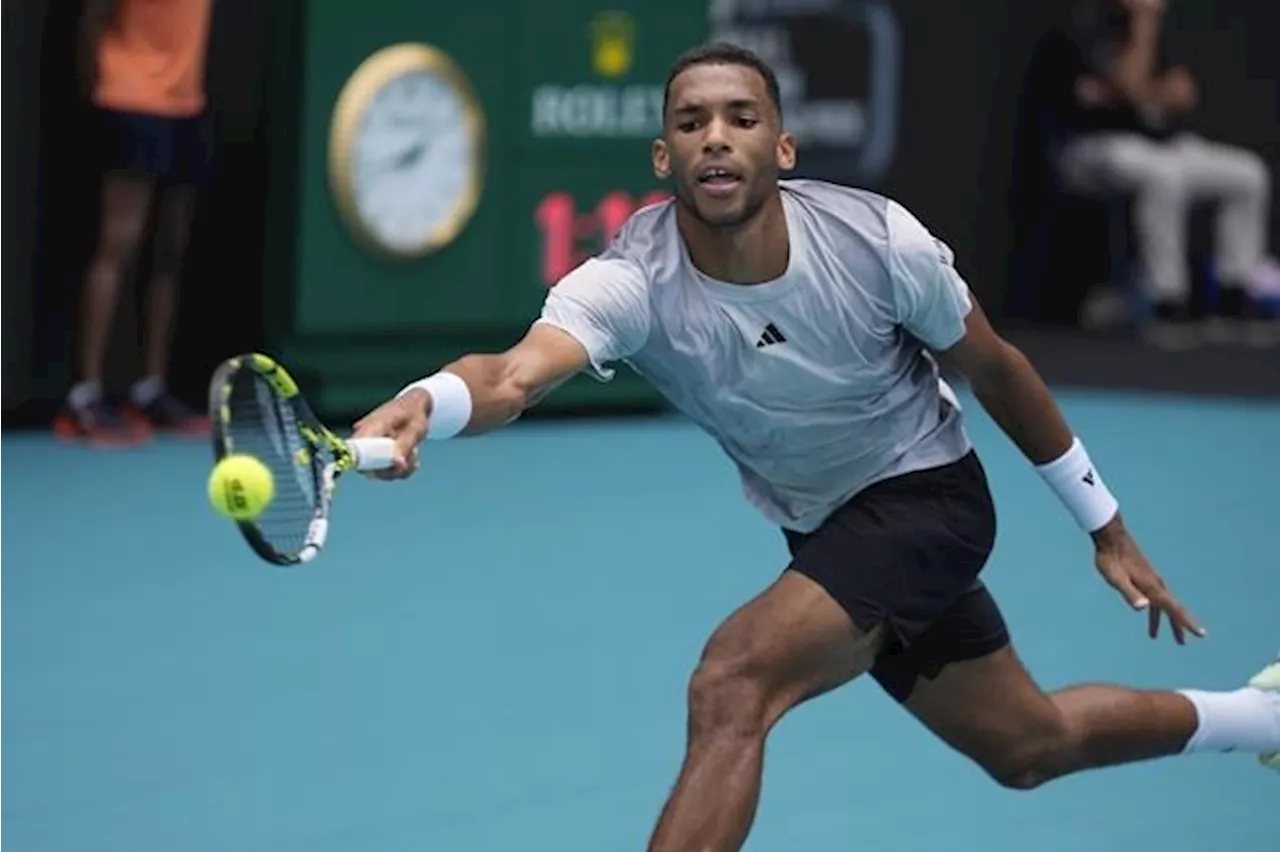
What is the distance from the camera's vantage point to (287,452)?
3.68 m

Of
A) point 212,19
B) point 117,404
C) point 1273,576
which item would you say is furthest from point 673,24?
point 1273,576

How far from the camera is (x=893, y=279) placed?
4227 millimetres

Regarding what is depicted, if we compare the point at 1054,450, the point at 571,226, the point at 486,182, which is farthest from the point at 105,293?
the point at 1054,450

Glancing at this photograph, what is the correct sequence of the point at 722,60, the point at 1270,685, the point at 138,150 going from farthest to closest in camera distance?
the point at 138,150 → the point at 1270,685 → the point at 722,60

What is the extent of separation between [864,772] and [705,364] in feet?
5.72

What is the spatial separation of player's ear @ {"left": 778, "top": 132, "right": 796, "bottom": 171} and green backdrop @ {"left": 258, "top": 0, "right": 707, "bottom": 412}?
5.80m

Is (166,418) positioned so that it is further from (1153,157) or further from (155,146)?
(1153,157)

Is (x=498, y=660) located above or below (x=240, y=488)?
below

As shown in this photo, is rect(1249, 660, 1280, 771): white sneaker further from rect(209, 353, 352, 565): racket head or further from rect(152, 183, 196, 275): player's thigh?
rect(152, 183, 196, 275): player's thigh

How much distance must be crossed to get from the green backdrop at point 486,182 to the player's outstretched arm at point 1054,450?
575 cm

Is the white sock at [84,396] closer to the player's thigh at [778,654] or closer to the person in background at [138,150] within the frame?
the person in background at [138,150]

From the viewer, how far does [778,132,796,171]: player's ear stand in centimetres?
426

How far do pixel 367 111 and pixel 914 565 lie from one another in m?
6.08

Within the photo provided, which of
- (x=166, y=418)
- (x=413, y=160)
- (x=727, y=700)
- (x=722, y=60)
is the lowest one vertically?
(x=166, y=418)
